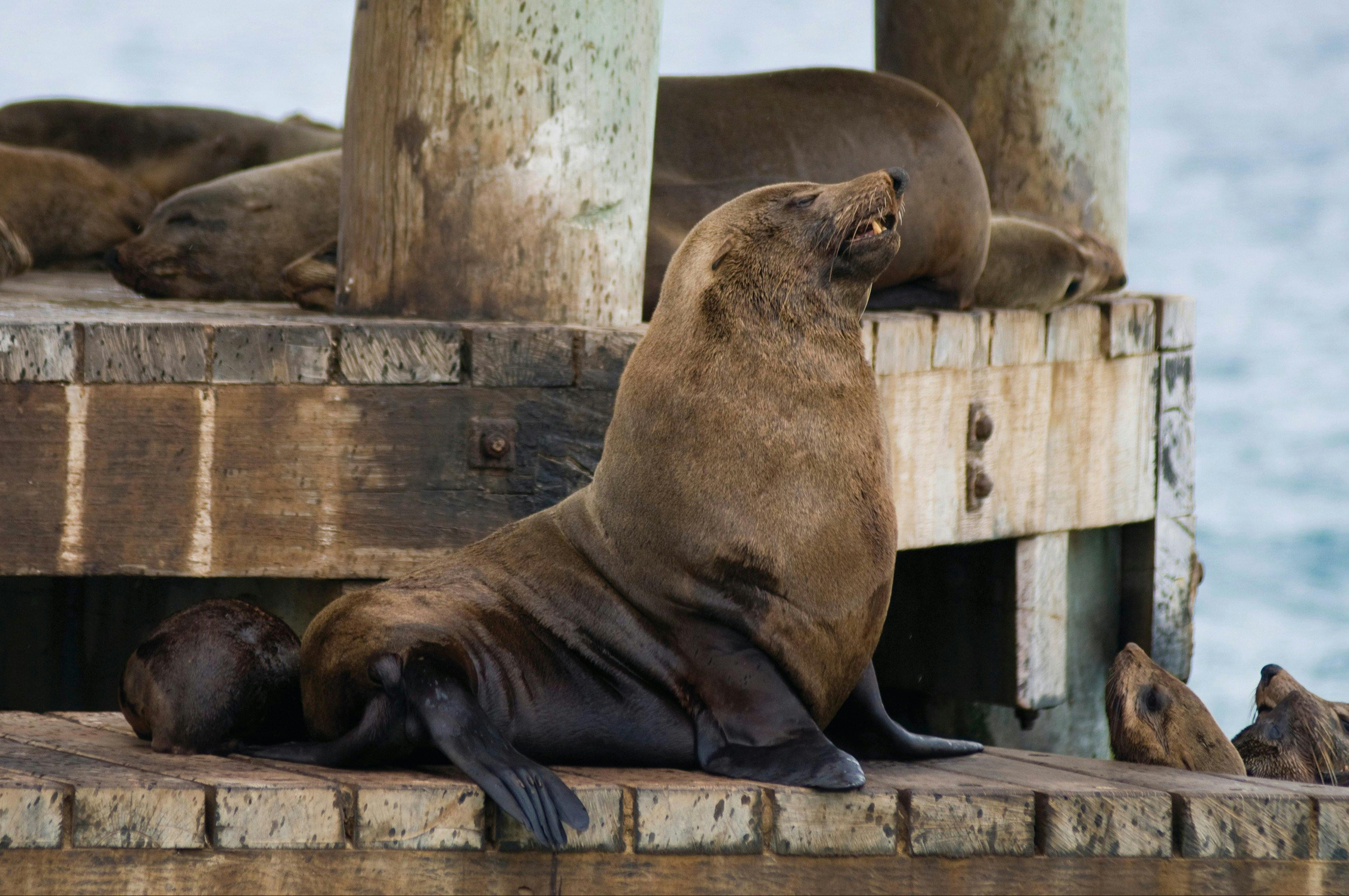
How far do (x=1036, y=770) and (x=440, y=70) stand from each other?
2.38m

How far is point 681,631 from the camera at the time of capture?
10.3 feet

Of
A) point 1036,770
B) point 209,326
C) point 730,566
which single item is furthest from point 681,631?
point 209,326

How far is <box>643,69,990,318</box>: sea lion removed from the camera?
562 cm

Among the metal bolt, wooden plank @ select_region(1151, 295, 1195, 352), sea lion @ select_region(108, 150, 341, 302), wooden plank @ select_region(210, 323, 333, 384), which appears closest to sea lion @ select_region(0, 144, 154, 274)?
sea lion @ select_region(108, 150, 341, 302)

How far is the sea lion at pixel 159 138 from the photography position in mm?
8250

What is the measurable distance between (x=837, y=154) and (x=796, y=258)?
8.49ft

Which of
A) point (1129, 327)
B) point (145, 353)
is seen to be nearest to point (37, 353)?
point (145, 353)

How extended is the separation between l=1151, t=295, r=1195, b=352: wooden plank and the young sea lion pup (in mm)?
3243

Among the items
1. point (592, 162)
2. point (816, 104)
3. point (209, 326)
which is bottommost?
point (209, 326)

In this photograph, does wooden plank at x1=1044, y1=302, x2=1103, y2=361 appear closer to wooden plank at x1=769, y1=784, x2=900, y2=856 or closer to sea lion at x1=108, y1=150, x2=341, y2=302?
sea lion at x1=108, y1=150, x2=341, y2=302

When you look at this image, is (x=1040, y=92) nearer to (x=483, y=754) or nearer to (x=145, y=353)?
(x=145, y=353)

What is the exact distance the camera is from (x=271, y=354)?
4.02 meters

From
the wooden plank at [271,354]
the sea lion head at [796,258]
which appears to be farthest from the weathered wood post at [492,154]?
the sea lion head at [796,258]

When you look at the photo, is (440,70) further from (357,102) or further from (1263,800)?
(1263,800)
